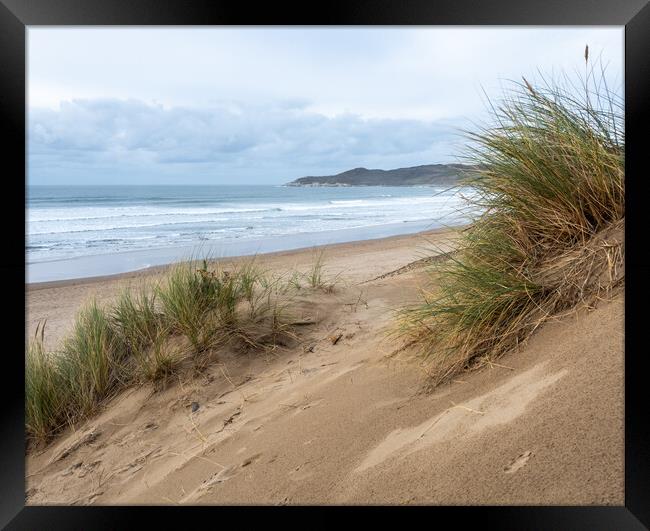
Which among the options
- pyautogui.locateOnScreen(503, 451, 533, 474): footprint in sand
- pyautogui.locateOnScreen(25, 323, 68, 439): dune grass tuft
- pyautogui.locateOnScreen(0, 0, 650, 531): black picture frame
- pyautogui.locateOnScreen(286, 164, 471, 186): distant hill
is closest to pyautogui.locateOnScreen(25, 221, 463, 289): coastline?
pyautogui.locateOnScreen(286, 164, 471, 186): distant hill

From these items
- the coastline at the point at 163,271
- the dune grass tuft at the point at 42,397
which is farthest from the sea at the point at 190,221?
the dune grass tuft at the point at 42,397

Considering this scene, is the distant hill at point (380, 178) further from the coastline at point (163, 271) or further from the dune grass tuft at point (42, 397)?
the dune grass tuft at point (42, 397)

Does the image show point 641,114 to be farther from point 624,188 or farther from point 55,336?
point 55,336

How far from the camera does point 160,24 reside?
2.10m

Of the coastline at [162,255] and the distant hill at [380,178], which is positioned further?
the distant hill at [380,178]

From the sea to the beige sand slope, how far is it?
10.4ft

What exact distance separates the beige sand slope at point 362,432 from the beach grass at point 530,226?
11 centimetres

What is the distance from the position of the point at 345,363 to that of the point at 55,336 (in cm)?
314

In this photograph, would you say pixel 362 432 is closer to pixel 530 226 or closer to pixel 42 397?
pixel 530 226

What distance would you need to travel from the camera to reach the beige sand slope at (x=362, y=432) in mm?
1741

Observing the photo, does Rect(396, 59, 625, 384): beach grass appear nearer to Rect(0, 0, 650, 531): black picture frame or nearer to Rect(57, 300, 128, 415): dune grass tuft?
Rect(0, 0, 650, 531): black picture frame

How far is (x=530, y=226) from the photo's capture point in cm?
239

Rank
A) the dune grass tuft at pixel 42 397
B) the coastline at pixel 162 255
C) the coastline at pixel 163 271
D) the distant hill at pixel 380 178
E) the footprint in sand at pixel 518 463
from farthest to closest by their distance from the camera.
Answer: the distant hill at pixel 380 178 < the coastline at pixel 162 255 < the coastline at pixel 163 271 < the dune grass tuft at pixel 42 397 < the footprint in sand at pixel 518 463

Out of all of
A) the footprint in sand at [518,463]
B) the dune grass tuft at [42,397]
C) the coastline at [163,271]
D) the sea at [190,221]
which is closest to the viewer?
the footprint in sand at [518,463]
